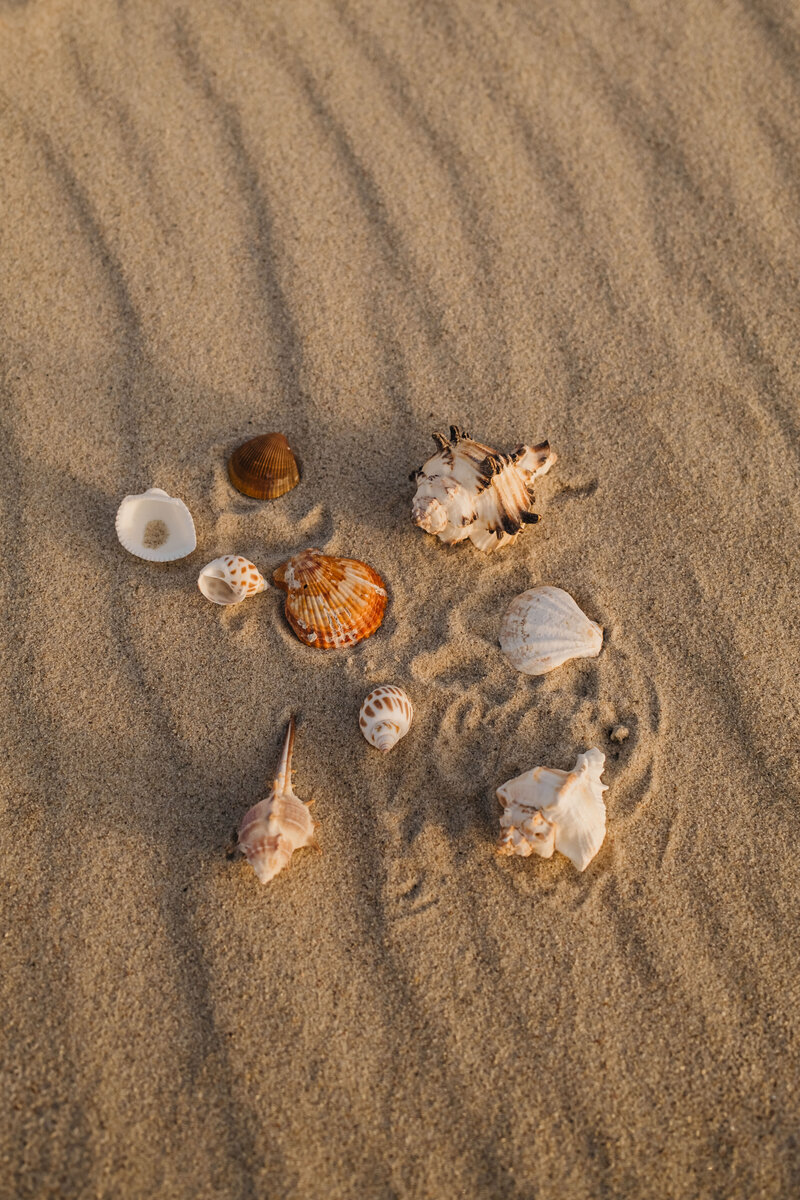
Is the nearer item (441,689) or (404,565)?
(441,689)

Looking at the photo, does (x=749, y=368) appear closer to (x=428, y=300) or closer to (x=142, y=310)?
(x=428, y=300)

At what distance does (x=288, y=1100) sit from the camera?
1.76 metres

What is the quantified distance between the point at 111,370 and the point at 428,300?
3.55 feet

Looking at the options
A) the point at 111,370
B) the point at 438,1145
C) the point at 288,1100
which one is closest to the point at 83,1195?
the point at 288,1100

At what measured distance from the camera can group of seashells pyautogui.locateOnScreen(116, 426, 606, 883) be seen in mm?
1915

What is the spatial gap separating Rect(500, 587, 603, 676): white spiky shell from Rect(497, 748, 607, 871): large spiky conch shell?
0.33 m

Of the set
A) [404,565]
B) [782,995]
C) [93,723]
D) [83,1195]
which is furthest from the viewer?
[404,565]

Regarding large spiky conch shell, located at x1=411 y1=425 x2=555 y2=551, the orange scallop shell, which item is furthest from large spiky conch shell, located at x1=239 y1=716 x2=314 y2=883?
large spiky conch shell, located at x1=411 y1=425 x2=555 y2=551

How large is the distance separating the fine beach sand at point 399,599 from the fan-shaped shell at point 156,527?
51 mm

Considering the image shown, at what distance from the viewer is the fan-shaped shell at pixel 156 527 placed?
2242 mm

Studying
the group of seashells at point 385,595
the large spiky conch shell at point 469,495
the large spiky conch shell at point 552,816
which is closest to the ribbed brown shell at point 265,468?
the group of seashells at point 385,595

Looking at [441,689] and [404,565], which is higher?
[404,565]

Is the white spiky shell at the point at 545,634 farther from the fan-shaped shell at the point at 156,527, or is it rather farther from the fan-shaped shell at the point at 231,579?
the fan-shaped shell at the point at 156,527

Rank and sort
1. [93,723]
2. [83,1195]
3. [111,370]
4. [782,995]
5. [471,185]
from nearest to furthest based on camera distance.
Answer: [83,1195], [782,995], [93,723], [111,370], [471,185]
